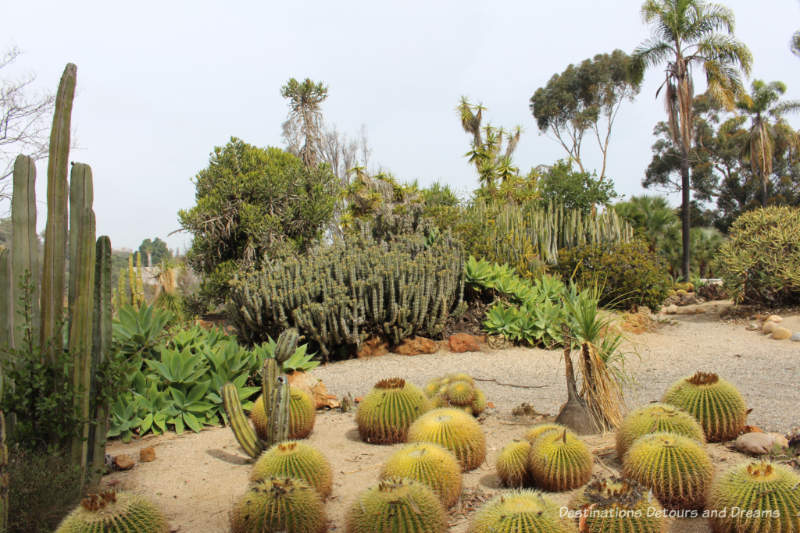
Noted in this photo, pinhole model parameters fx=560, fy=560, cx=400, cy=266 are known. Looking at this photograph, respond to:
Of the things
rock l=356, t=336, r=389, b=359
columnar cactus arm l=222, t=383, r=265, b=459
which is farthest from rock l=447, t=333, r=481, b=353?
columnar cactus arm l=222, t=383, r=265, b=459

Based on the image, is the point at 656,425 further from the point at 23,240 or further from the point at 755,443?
the point at 23,240

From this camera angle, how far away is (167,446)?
438cm

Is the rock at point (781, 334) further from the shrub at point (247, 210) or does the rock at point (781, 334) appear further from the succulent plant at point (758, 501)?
the shrub at point (247, 210)

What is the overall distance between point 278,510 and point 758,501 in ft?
7.02

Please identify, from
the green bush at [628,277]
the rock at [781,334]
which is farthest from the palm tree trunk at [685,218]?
the rock at [781,334]

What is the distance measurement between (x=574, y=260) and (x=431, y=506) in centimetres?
1192

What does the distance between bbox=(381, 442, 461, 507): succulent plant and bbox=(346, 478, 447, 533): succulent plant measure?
13.1 inches

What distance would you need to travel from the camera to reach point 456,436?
3.53 metres

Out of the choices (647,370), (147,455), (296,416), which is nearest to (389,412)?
(296,416)

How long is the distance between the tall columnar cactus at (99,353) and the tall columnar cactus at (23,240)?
38cm

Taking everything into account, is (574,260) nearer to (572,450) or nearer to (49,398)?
(572,450)

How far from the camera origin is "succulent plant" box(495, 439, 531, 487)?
3.27 metres

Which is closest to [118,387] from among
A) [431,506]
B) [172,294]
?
[431,506]

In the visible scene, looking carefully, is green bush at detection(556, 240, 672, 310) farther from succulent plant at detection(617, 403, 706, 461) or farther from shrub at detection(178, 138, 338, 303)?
succulent plant at detection(617, 403, 706, 461)
